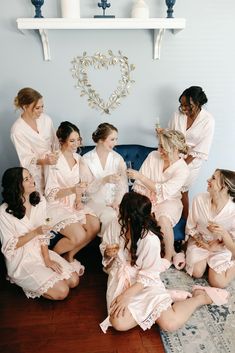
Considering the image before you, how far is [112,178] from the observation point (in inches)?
98.5

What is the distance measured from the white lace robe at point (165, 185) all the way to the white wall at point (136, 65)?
621 mm

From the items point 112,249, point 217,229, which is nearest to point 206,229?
point 217,229

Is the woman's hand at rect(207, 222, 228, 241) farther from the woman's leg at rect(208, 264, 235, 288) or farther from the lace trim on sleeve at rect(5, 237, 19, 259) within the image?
the lace trim on sleeve at rect(5, 237, 19, 259)

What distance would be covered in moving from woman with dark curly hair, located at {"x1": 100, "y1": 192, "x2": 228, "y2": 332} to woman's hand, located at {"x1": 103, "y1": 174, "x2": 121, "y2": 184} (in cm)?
51

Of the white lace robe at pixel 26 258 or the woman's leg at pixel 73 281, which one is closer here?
the white lace robe at pixel 26 258

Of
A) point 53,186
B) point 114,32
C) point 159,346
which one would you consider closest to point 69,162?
point 53,186

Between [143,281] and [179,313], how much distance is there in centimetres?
28

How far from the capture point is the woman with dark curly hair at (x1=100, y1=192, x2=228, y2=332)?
189 centimetres

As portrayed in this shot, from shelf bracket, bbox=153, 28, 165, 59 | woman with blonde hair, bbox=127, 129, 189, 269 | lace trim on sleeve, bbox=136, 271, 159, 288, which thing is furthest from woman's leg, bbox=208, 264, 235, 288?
shelf bracket, bbox=153, 28, 165, 59

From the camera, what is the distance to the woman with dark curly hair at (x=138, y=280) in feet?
6.19

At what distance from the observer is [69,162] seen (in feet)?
8.52

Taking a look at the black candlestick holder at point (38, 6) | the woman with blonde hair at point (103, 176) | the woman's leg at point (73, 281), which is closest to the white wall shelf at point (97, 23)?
the black candlestick holder at point (38, 6)

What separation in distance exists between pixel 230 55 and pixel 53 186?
6.37ft

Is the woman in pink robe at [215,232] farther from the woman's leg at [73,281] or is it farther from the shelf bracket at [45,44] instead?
the shelf bracket at [45,44]
